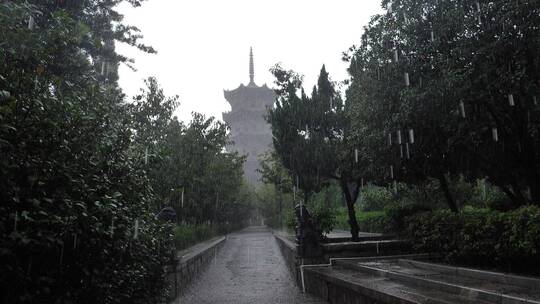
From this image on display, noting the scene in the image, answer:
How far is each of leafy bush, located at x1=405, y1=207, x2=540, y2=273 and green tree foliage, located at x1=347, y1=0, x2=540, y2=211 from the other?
1.75 meters

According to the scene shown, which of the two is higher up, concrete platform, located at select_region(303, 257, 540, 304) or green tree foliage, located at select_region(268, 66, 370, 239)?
green tree foliage, located at select_region(268, 66, 370, 239)

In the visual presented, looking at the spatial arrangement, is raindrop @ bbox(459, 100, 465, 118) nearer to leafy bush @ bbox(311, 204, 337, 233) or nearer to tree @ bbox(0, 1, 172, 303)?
leafy bush @ bbox(311, 204, 337, 233)

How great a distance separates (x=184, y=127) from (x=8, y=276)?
15.7 meters

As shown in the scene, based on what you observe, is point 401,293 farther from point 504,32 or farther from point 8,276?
point 504,32

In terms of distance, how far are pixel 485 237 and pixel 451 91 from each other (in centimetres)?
270

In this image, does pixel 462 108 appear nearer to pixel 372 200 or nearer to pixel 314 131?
pixel 314 131

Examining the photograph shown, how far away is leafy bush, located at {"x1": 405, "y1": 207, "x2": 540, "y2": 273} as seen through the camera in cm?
591

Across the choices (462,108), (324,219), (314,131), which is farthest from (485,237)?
(314,131)

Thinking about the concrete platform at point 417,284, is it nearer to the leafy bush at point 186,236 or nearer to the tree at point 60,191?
the tree at point 60,191

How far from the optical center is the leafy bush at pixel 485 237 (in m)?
5.91

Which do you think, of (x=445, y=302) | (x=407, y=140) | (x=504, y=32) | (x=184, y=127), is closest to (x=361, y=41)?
(x=407, y=140)

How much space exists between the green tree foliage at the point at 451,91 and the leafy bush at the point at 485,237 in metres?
1.75

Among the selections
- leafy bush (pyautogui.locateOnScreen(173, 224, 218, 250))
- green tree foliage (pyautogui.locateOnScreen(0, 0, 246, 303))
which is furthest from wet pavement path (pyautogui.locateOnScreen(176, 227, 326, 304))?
green tree foliage (pyautogui.locateOnScreen(0, 0, 246, 303))

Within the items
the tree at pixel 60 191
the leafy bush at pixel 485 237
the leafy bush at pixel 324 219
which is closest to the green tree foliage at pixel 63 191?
the tree at pixel 60 191
